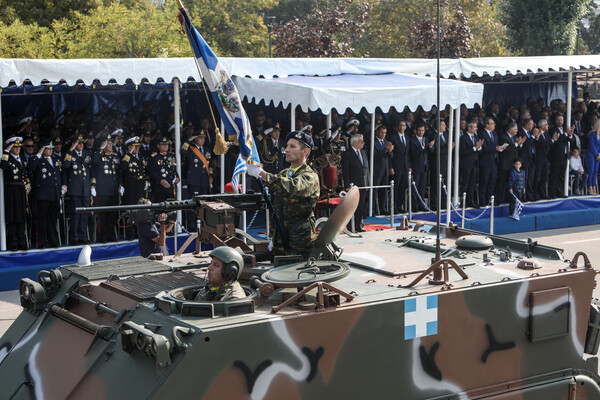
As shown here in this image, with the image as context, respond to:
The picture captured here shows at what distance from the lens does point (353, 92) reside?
528 inches

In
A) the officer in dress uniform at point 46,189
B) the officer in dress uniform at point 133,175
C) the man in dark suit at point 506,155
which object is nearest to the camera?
the officer in dress uniform at point 46,189

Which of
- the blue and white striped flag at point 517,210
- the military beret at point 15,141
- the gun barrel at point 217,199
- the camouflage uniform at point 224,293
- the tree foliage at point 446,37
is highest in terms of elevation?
the tree foliage at point 446,37

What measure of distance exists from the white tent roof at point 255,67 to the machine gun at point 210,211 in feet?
19.0

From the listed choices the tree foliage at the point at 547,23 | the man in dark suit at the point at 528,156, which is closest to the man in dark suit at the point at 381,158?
the man in dark suit at the point at 528,156

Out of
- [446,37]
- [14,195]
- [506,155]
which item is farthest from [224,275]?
[446,37]

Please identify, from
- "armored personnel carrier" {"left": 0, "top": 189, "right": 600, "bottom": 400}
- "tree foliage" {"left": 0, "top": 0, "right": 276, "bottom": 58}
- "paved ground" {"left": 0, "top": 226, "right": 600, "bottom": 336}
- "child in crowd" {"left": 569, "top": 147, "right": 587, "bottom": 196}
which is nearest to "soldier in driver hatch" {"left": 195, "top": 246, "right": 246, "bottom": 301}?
"armored personnel carrier" {"left": 0, "top": 189, "right": 600, "bottom": 400}

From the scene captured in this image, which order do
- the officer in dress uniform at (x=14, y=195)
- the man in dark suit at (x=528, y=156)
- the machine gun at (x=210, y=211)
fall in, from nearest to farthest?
the machine gun at (x=210, y=211) < the officer in dress uniform at (x=14, y=195) < the man in dark suit at (x=528, y=156)

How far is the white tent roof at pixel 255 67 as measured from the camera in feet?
40.0

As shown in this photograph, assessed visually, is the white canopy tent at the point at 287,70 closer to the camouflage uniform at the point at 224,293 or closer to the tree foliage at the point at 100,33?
the camouflage uniform at the point at 224,293

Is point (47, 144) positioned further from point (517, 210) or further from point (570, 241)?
point (570, 241)

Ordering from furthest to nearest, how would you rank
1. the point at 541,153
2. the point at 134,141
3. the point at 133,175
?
the point at 541,153, the point at 134,141, the point at 133,175

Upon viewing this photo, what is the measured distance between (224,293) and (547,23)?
89.1 ft

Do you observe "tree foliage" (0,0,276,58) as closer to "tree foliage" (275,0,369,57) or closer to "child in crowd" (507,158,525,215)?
"tree foliage" (275,0,369,57)

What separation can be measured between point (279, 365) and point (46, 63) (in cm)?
804
